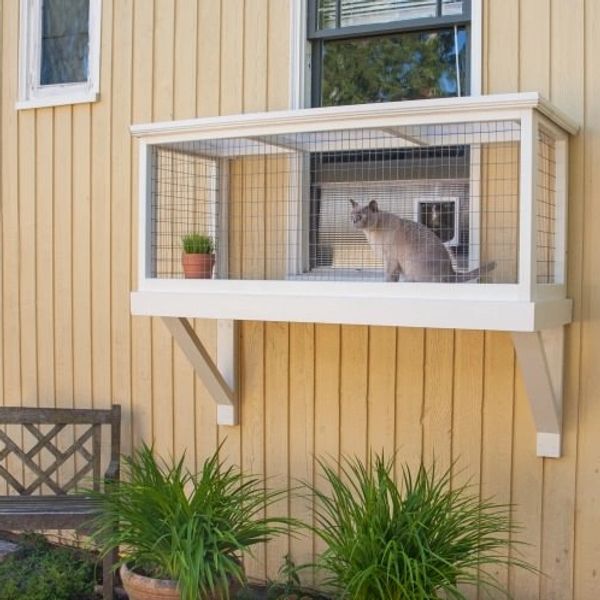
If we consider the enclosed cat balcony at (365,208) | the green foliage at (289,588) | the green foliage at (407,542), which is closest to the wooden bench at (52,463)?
the green foliage at (289,588)

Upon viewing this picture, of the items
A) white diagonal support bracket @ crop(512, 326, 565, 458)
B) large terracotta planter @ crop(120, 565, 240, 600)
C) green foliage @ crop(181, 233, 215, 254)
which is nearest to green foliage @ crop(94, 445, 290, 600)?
large terracotta planter @ crop(120, 565, 240, 600)

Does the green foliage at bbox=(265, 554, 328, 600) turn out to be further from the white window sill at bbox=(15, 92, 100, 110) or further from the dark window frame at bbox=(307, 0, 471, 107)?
the white window sill at bbox=(15, 92, 100, 110)

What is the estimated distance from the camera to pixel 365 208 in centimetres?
417

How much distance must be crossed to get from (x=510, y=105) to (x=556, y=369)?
1.12 metres

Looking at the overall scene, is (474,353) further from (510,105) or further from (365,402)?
(510,105)

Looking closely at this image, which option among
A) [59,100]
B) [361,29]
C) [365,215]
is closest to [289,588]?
[365,215]

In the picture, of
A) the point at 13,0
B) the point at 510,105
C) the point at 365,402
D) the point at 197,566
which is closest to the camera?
the point at 510,105

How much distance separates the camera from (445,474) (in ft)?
14.2

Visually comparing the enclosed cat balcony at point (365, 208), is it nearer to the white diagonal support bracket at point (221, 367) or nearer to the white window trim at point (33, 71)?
the white diagonal support bracket at point (221, 367)

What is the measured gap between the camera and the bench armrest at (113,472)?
4.76 m

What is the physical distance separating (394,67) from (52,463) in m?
2.81

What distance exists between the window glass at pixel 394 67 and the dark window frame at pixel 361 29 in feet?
0.07

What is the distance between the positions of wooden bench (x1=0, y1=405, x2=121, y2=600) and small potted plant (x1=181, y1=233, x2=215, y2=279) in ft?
3.37

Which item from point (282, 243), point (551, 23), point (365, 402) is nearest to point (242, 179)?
point (282, 243)
